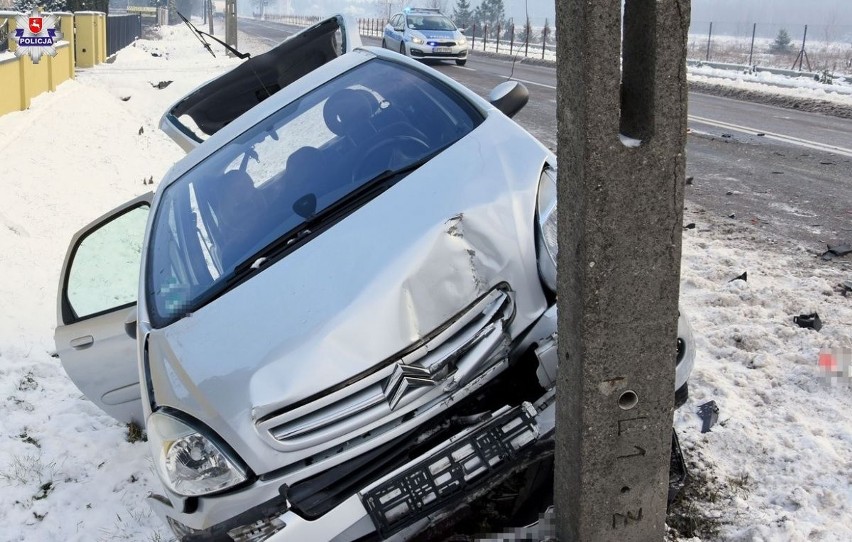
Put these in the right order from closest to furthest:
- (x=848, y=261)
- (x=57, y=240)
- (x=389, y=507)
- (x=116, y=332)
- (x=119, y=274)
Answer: (x=389, y=507) → (x=116, y=332) → (x=119, y=274) → (x=848, y=261) → (x=57, y=240)

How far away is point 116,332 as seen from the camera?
3.85m

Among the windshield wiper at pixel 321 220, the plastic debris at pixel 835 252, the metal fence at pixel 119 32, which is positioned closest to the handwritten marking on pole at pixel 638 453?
the windshield wiper at pixel 321 220

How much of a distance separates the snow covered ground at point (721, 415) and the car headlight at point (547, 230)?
43.1 inches

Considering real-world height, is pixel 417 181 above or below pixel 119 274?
above

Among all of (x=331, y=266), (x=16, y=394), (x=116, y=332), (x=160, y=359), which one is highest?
(x=331, y=266)

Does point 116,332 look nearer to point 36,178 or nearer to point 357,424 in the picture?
point 357,424

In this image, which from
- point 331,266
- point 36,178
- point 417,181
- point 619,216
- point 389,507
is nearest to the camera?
point 619,216

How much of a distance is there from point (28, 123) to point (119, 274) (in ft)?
31.3

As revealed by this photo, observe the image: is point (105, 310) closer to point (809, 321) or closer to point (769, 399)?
Result: point (769, 399)

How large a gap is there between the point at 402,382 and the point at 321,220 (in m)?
0.86

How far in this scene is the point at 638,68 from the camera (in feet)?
6.74

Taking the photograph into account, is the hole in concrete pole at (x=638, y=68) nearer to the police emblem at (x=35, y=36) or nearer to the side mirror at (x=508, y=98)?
the side mirror at (x=508, y=98)

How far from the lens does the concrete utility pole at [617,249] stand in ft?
6.51

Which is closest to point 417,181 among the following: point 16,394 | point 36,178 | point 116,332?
point 116,332
